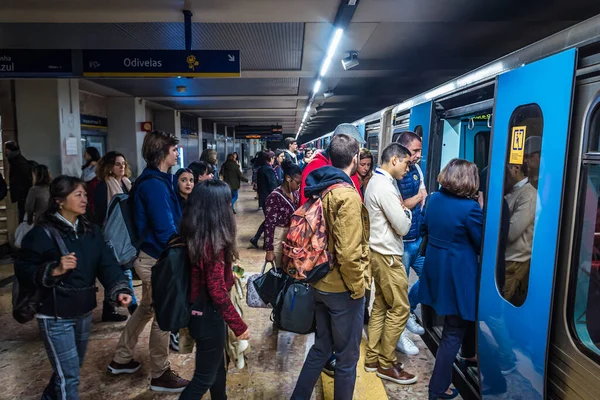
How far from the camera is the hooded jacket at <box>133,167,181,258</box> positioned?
3.00 meters

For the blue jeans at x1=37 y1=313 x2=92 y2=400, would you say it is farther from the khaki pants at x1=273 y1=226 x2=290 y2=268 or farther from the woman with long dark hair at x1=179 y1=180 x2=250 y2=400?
the khaki pants at x1=273 y1=226 x2=290 y2=268

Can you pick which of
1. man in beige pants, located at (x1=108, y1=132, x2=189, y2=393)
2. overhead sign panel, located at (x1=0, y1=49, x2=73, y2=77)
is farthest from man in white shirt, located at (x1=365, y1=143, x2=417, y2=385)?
overhead sign panel, located at (x1=0, y1=49, x2=73, y2=77)

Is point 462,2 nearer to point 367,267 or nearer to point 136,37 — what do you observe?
point 367,267

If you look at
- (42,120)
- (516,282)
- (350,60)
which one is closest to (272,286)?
(516,282)

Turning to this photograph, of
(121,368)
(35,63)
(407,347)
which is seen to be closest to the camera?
(121,368)

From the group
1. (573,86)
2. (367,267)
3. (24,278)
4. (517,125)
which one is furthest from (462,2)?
(24,278)

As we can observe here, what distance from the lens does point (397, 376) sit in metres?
3.33

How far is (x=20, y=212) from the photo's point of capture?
7.11m

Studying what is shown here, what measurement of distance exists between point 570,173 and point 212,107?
14111 millimetres

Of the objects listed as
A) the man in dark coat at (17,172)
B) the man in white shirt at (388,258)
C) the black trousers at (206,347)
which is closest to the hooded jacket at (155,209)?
the black trousers at (206,347)

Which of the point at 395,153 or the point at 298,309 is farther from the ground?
the point at 395,153

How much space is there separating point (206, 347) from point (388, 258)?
1525mm

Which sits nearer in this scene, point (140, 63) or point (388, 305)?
point (388, 305)

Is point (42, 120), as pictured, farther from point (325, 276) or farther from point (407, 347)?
point (407, 347)
